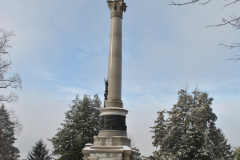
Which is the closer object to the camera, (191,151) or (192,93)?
(191,151)

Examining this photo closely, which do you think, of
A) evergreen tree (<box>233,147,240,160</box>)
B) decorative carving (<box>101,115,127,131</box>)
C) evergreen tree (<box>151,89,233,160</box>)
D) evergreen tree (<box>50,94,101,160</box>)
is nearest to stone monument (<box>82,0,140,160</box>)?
decorative carving (<box>101,115,127,131</box>)

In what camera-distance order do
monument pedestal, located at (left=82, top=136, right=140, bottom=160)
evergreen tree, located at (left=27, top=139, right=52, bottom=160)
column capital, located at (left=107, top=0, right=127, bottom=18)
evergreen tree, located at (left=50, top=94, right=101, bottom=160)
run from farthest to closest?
evergreen tree, located at (left=27, top=139, right=52, bottom=160) → evergreen tree, located at (left=50, top=94, right=101, bottom=160) → column capital, located at (left=107, top=0, right=127, bottom=18) → monument pedestal, located at (left=82, top=136, right=140, bottom=160)

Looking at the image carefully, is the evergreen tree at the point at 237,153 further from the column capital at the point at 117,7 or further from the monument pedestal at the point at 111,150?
the column capital at the point at 117,7

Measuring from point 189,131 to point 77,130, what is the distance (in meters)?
13.5

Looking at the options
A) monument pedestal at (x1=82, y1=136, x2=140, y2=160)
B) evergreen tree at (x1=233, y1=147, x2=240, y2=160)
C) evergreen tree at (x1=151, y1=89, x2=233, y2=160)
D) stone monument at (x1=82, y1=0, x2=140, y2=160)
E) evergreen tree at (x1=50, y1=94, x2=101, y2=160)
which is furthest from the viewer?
evergreen tree at (x1=50, y1=94, x2=101, y2=160)

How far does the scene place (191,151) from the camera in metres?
23.8

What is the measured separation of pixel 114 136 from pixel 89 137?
13473 millimetres

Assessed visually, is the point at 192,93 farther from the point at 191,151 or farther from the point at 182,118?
the point at 191,151

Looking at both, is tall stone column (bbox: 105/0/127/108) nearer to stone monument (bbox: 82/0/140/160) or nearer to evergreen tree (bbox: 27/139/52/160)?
stone monument (bbox: 82/0/140/160)

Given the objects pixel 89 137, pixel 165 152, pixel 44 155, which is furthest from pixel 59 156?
pixel 165 152

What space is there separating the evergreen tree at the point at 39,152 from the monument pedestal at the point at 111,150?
2174 centimetres

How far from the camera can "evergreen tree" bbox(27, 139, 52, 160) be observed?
37969mm

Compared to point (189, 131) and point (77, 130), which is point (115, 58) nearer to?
point (189, 131)

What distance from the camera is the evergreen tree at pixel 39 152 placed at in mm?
37969
